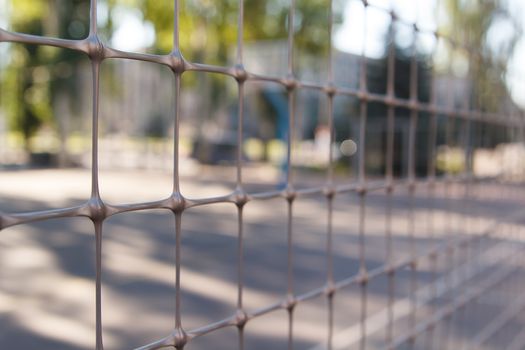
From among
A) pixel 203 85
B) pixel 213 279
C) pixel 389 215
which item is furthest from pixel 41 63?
pixel 389 215

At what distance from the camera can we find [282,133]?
32.7ft

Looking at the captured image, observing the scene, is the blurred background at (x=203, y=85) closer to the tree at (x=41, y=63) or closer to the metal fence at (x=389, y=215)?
the tree at (x=41, y=63)

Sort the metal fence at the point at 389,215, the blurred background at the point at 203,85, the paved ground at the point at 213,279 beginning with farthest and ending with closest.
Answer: the blurred background at the point at 203,85 → the paved ground at the point at 213,279 → the metal fence at the point at 389,215

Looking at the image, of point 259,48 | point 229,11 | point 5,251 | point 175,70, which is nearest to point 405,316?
point 175,70

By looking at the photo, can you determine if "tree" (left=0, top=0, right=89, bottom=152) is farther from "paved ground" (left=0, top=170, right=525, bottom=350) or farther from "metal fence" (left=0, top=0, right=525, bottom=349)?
"metal fence" (left=0, top=0, right=525, bottom=349)

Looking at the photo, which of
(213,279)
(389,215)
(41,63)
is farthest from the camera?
(41,63)

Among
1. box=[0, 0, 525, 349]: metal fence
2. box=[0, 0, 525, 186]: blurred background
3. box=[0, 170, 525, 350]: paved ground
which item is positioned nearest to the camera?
box=[0, 0, 525, 349]: metal fence

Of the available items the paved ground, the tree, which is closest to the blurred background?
the tree

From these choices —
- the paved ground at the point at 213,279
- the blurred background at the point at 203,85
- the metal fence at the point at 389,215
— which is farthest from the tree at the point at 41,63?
the metal fence at the point at 389,215

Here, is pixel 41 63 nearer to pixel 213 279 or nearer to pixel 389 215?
pixel 213 279

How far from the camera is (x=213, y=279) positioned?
11.9 ft

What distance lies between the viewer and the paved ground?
8.13ft

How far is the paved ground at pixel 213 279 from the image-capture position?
2477 mm

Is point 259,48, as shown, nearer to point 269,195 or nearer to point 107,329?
point 107,329
